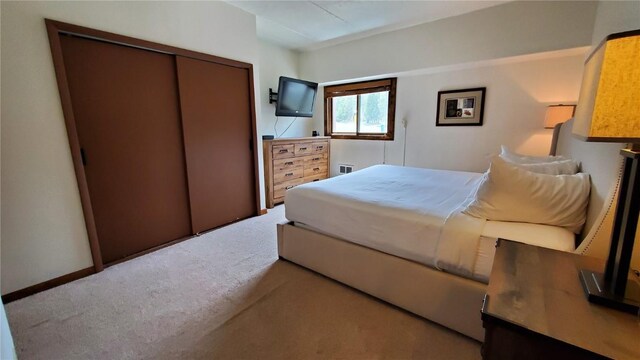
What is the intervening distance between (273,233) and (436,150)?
107 inches

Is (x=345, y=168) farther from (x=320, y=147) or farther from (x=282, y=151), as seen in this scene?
(x=282, y=151)

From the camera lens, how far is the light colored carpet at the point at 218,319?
1482 millimetres

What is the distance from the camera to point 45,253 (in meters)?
2.03

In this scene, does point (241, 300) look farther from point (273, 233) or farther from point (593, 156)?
point (593, 156)

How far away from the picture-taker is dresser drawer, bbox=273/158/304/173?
3.94 meters

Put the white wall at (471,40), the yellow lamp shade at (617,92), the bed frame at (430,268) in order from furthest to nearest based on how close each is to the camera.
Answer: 1. the white wall at (471,40)
2. the bed frame at (430,268)
3. the yellow lamp shade at (617,92)

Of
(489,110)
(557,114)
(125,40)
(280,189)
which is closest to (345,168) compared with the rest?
(280,189)

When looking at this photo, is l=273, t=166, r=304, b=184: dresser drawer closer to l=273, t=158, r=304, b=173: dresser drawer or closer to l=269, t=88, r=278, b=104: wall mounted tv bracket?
l=273, t=158, r=304, b=173: dresser drawer

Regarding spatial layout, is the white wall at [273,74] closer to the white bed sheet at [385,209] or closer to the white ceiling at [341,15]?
the white ceiling at [341,15]

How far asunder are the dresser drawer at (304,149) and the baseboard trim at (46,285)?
9.37 feet

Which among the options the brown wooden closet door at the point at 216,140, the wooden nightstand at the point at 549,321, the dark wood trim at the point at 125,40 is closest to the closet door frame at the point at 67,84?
the dark wood trim at the point at 125,40

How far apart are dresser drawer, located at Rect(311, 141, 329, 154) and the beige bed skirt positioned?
2.41 meters

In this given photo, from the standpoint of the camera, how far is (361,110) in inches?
188

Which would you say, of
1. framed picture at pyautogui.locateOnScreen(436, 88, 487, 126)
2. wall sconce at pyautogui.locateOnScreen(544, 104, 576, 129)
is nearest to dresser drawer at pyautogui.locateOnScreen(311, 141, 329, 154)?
framed picture at pyautogui.locateOnScreen(436, 88, 487, 126)
